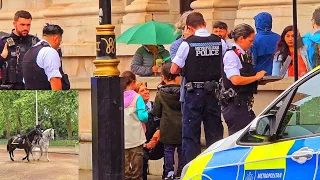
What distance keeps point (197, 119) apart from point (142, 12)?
461 cm

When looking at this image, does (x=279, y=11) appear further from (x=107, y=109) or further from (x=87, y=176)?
(x=107, y=109)

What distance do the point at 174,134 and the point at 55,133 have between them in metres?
1.77

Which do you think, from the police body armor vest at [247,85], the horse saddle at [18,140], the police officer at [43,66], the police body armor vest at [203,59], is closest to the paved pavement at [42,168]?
the horse saddle at [18,140]

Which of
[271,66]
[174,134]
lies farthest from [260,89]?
[174,134]

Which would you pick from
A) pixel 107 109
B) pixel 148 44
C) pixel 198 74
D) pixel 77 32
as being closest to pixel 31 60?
pixel 107 109

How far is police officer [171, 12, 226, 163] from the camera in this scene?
10680mm

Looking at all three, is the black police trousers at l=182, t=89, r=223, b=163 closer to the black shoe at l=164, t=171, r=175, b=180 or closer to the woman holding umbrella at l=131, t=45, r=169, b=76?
the black shoe at l=164, t=171, r=175, b=180

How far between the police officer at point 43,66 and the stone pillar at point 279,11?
318cm

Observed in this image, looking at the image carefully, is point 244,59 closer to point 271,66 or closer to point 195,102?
point 195,102

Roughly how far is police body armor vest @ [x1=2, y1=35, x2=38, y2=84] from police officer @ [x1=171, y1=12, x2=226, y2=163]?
2.17 meters

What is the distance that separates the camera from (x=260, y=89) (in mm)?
12359

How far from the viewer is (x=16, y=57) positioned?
12117 millimetres

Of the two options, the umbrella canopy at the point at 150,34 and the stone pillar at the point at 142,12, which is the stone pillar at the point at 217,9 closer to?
the umbrella canopy at the point at 150,34

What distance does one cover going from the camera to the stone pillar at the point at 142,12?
15164 mm
